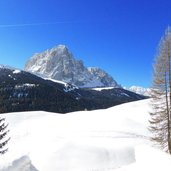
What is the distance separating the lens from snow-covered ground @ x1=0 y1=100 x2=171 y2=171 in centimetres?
2662

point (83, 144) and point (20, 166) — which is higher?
point (83, 144)

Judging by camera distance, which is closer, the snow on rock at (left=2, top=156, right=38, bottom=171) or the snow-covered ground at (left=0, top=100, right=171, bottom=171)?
the snow-covered ground at (left=0, top=100, right=171, bottom=171)

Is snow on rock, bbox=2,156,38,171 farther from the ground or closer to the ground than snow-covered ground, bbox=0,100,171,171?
closer to the ground

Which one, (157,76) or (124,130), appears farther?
(124,130)

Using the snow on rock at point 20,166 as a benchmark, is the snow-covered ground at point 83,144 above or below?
above

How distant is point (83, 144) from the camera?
3466 centimetres

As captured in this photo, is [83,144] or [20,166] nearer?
[20,166]

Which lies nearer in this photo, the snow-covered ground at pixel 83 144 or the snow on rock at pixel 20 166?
the snow-covered ground at pixel 83 144

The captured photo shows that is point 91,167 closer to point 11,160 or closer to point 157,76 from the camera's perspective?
point 11,160

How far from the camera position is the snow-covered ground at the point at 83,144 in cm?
2662

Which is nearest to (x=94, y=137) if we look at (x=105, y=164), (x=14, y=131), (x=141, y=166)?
(x=105, y=164)

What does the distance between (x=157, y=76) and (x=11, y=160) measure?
50.0 feet

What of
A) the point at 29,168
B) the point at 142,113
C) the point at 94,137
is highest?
the point at 142,113

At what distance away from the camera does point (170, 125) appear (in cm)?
2936
